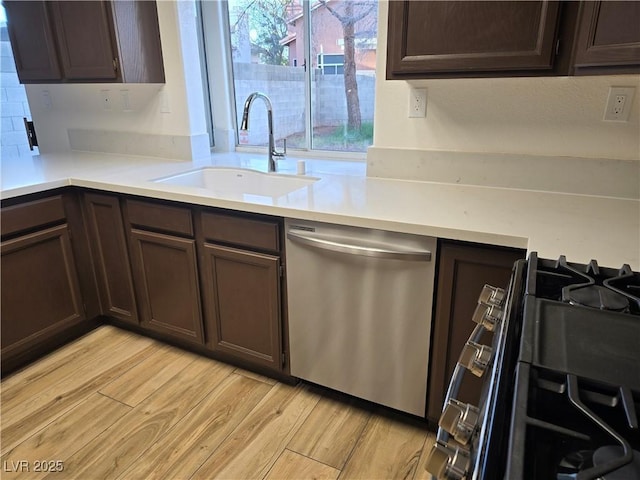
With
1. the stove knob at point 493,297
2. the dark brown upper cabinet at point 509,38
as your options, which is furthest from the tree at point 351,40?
the stove knob at point 493,297

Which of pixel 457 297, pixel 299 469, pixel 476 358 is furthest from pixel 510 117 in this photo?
pixel 299 469

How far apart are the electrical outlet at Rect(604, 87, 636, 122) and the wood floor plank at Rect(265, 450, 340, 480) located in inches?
64.5

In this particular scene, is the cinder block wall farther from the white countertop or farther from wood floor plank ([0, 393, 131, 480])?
wood floor plank ([0, 393, 131, 480])

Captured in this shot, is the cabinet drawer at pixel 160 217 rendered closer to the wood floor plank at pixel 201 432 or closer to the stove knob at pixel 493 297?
the wood floor plank at pixel 201 432

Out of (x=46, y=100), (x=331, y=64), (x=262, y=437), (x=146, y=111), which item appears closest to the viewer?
(x=262, y=437)

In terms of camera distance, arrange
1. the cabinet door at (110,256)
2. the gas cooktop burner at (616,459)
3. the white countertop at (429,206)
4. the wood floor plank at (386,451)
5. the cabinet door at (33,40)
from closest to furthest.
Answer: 1. the gas cooktop burner at (616,459)
2. the white countertop at (429,206)
3. the wood floor plank at (386,451)
4. the cabinet door at (110,256)
5. the cabinet door at (33,40)

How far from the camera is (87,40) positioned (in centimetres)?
225

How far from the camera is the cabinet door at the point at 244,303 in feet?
5.79

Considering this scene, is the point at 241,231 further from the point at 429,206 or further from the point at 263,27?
the point at 263,27

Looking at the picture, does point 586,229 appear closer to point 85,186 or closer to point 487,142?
point 487,142

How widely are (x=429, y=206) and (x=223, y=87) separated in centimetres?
170

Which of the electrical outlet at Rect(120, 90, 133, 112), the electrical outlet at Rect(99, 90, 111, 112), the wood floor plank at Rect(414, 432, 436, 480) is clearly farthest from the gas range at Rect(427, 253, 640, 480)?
the electrical outlet at Rect(99, 90, 111, 112)

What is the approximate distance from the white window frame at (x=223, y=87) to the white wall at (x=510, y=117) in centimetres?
52

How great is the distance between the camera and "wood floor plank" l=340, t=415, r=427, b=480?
5.03 ft
